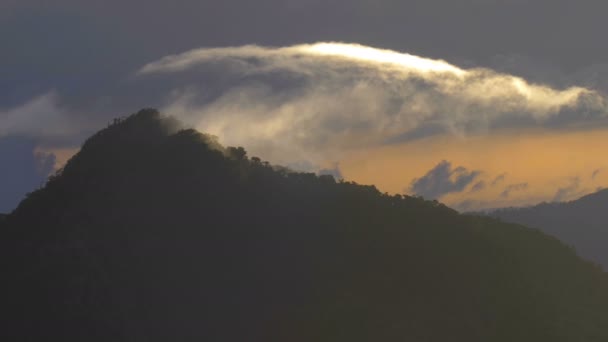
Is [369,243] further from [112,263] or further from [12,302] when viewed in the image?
[12,302]

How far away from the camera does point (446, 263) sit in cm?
8544

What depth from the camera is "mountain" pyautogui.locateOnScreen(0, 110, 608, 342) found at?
7819 centimetres

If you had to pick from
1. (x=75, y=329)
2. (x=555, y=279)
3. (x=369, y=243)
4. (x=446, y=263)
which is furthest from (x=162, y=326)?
(x=555, y=279)

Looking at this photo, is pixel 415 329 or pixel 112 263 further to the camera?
pixel 112 263

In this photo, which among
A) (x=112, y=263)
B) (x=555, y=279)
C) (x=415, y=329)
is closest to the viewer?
(x=415, y=329)

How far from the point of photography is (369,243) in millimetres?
86312

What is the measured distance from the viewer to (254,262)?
83.9 metres

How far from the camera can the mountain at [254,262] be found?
78.2 metres

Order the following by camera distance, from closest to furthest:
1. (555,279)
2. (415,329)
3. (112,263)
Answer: (415,329) → (112,263) → (555,279)

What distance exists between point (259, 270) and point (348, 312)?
9.80m

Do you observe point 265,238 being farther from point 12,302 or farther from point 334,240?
point 12,302

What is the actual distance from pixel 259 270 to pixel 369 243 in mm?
10940

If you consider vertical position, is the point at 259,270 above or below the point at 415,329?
above

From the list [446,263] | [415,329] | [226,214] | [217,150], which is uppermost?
[217,150]
